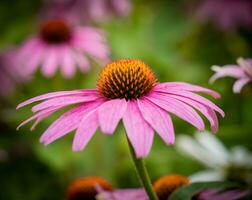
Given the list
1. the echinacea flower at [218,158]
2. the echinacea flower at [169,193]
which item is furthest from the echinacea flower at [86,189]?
the echinacea flower at [218,158]

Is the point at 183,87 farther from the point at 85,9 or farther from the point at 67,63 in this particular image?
the point at 85,9

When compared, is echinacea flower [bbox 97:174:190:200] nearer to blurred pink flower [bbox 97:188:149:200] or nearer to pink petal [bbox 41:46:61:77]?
blurred pink flower [bbox 97:188:149:200]

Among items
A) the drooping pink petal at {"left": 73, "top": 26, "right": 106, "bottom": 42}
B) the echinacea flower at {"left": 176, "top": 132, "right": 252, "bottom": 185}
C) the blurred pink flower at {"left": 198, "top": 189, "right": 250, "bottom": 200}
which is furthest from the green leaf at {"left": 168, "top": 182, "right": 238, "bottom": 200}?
the drooping pink petal at {"left": 73, "top": 26, "right": 106, "bottom": 42}

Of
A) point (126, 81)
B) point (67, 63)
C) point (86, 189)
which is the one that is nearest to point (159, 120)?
point (126, 81)

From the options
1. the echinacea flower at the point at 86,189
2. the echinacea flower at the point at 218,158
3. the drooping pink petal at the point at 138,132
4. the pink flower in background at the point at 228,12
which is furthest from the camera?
the pink flower in background at the point at 228,12

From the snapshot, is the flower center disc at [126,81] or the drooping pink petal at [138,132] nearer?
the drooping pink petal at [138,132]

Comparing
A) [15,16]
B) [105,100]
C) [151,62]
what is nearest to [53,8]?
[15,16]

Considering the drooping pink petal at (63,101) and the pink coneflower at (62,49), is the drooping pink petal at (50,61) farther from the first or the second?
the drooping pink petal at (63,101)
